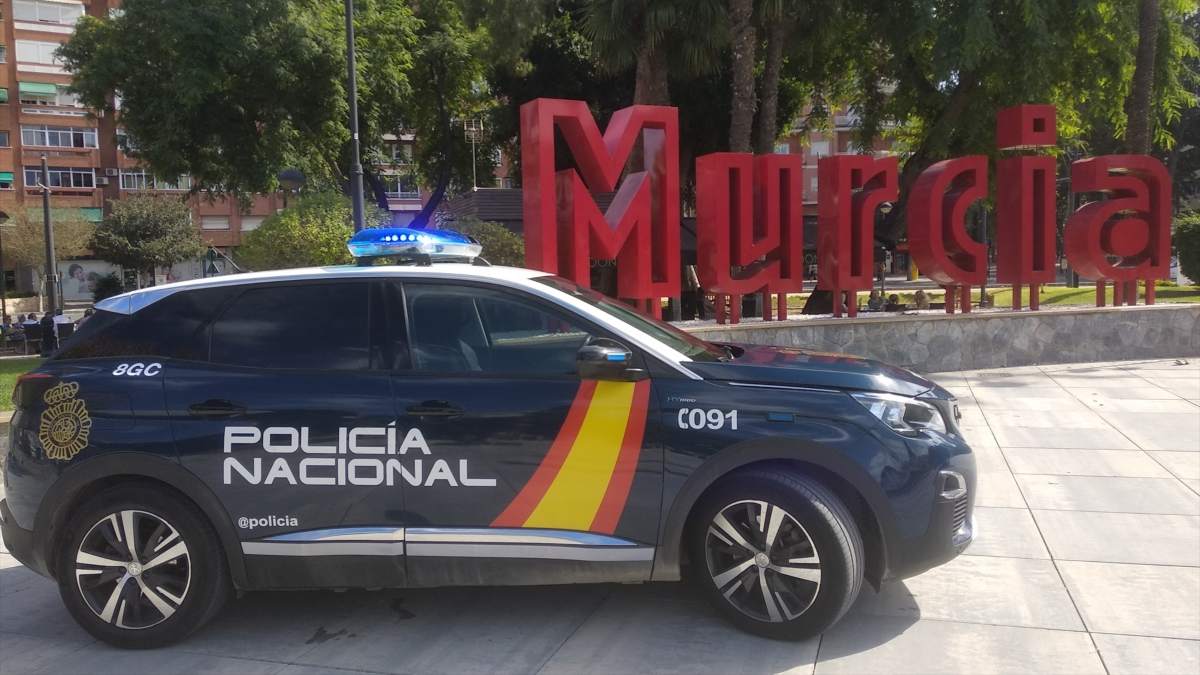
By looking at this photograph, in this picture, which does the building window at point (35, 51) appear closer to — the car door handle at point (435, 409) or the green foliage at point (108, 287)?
the green foliage at point (108, 287)

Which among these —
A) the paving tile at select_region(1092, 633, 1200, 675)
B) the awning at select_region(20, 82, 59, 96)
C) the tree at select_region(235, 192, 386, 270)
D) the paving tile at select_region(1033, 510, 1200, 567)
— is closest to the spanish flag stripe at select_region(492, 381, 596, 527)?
the paving tile at select_region(1092, 633, 1200, 675)

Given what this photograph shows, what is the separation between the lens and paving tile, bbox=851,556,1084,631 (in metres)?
4.43

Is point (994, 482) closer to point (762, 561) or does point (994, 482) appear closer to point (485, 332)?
point (762, 561)

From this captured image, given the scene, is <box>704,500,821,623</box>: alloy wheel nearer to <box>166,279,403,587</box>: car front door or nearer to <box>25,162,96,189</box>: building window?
<box>166,279,403,587</box>: car front door

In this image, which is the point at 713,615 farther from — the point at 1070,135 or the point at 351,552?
the point at 1070,135

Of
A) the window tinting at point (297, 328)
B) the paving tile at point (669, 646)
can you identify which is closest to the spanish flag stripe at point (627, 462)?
the paving tile at point (669, 646)

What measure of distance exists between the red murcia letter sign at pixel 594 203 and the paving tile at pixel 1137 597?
7.64 m

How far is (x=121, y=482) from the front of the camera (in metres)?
4.20

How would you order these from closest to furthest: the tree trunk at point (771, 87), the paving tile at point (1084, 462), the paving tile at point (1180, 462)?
the paving tile at point (1180, 462), the paving tile at point (1084, 462), the tree trunk at point (771, 87)

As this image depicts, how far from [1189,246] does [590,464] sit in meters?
30.6

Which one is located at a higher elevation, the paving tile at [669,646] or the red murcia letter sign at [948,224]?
the red murcia letter sign at [948,224]

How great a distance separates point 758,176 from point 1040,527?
7977mm

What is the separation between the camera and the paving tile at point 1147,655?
12.6 ft

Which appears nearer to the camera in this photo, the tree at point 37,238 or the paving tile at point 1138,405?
the paving tile at point 1138,405
